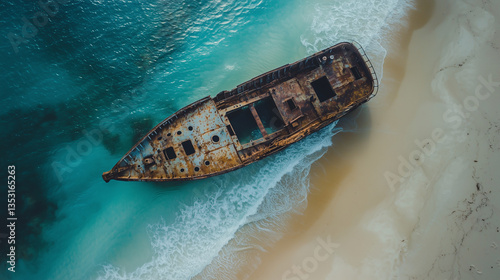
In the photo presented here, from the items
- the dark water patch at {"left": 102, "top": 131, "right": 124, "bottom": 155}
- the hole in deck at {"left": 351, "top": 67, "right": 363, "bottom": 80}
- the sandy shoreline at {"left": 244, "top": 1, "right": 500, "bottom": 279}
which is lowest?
the sandy shoreline at {"left": 244, "top": 1, "right": 500, "bottom": 279}

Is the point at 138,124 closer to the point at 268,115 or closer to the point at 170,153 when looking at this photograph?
the point at 170,153

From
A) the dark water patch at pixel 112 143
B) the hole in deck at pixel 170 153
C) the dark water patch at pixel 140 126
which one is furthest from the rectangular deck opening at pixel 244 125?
the dark water patch at pixel 112 143

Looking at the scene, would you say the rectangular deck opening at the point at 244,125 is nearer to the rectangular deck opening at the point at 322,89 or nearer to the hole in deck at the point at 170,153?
the hole in deck at the point at 170,153

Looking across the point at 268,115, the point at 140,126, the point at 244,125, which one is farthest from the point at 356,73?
the point at 140,126

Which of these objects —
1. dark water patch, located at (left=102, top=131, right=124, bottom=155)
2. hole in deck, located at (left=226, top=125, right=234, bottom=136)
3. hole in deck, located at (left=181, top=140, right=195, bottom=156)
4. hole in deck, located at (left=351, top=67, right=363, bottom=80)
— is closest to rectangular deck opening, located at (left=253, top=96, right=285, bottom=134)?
hole in deck, located at (left=226, top=125, right=234, bottom=136)

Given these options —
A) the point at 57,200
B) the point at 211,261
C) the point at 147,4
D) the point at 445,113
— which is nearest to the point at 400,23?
the point at 445,113

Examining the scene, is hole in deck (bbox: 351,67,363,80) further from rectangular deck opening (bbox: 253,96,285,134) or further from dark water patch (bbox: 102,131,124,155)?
dark water patch (bbox: 102,131,124,155)

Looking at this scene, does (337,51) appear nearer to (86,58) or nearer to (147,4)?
(147,4)
